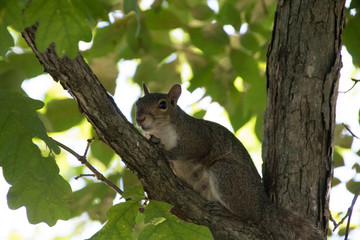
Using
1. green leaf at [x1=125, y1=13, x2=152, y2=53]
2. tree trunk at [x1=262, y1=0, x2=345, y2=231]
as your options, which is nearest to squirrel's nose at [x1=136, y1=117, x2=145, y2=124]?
green leaf at [x1=125, y1=13, x2=152, y2=53]

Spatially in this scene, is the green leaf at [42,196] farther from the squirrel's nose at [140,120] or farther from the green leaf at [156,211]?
the squirrel's nose at [140,120]

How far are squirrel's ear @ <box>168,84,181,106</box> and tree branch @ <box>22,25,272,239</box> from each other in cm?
120

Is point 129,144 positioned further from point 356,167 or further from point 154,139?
point 356,167

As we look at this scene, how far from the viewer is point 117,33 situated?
2965mm

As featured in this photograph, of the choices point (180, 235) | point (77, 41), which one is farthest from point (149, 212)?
point (77, 41)

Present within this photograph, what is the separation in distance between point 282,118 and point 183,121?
36.8 inches

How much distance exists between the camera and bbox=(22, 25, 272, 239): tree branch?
2.01m

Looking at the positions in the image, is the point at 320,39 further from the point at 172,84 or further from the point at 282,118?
the point at 172,84

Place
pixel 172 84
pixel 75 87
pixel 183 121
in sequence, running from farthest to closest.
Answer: pixel 183 121
pixel 172 84
pixel 75 87

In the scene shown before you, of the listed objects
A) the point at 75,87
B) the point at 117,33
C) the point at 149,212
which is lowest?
the point at 149,212

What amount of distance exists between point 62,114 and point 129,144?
79 cm

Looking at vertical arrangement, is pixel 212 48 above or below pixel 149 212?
above

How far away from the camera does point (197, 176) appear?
3111 millimetres

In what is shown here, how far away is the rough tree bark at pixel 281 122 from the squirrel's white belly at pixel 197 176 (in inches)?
19.4
